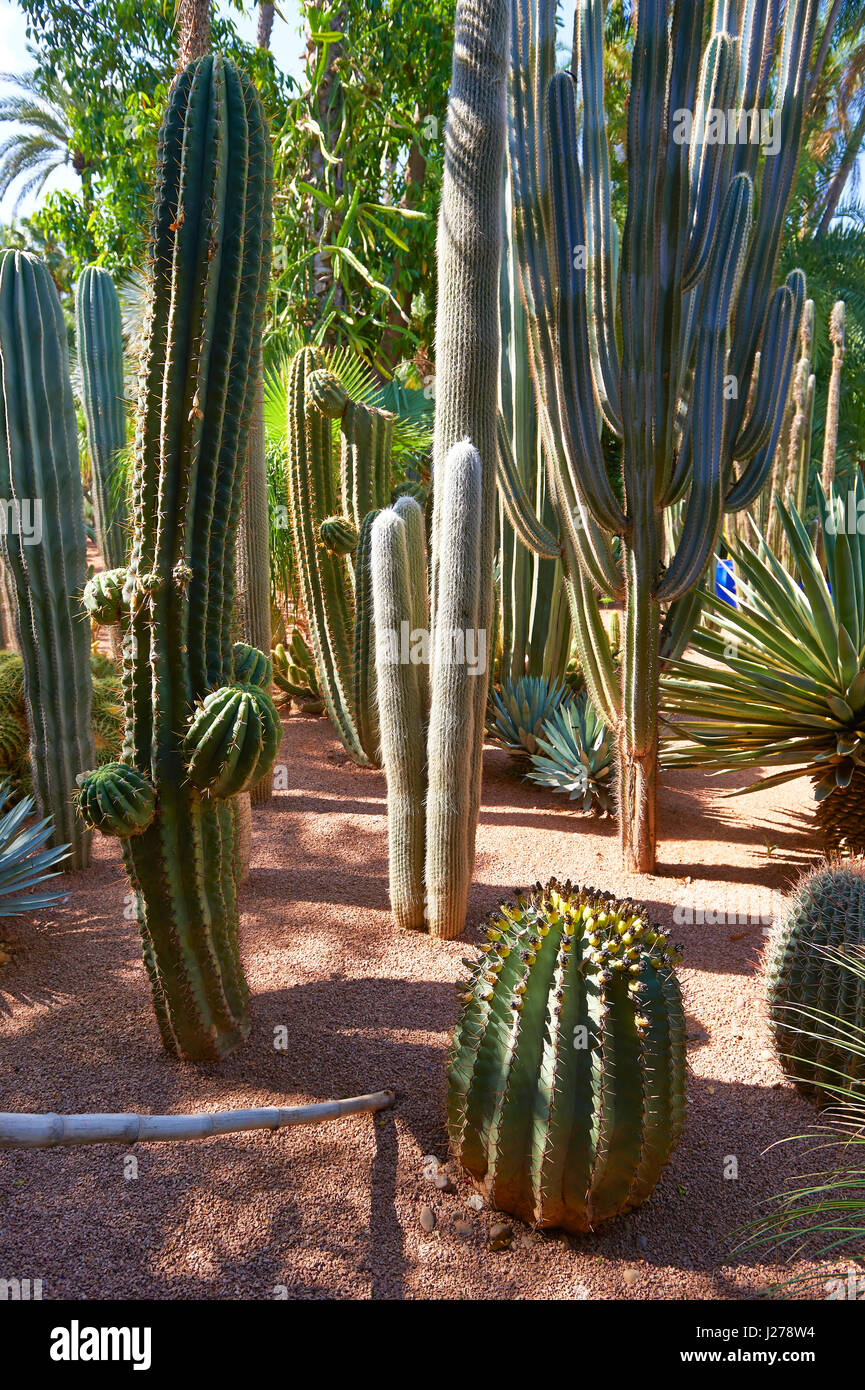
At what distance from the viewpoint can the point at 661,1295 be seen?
196 centimetres

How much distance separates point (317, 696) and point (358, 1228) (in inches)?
Answer: 187

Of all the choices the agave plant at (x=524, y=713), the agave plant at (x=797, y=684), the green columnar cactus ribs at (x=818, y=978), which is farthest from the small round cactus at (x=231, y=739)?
the agave plant at (x=524, y=713)

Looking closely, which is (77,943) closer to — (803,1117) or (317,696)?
(803,1117)

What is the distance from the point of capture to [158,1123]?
1.92 metres

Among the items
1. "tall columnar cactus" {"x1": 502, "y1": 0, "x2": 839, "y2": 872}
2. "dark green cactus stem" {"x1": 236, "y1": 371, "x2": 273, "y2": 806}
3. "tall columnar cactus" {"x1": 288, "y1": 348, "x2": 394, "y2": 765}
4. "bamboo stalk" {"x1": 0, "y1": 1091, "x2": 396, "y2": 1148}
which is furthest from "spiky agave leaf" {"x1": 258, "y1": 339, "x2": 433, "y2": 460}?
"bamboo stalk" {"x1": 0, "y1": 1091, "x2": 396, "y2": 1148}

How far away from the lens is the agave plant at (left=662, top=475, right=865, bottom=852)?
3.87m

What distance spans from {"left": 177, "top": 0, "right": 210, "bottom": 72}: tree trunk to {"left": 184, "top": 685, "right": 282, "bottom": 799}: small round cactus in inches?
120

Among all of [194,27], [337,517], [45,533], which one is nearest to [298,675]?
[337,517]

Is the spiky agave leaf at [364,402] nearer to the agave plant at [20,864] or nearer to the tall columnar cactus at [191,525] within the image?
the agave plant at [20,864]

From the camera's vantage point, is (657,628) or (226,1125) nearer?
(226,1125)

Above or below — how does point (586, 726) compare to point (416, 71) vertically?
below

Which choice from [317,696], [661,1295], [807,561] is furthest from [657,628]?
[317,696]

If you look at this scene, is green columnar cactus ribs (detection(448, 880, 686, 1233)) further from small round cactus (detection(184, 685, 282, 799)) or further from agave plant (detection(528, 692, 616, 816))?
agave plant (detection(528, 692, 616, 816))

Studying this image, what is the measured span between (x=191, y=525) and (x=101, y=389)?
408 cm
